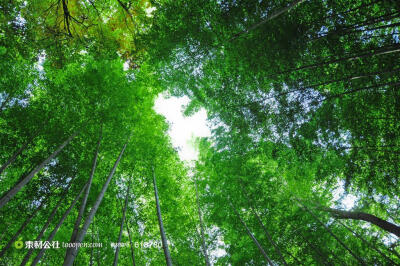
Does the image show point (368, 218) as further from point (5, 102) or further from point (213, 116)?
point (5, 102)

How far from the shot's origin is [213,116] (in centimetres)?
432

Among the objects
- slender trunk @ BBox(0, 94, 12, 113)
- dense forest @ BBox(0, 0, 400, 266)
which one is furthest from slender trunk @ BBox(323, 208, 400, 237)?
slender trunk @ BBox(0, 94, 12, 113)

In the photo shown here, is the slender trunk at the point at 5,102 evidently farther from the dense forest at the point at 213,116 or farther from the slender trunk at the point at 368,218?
the slender trunk at the point at 368,218

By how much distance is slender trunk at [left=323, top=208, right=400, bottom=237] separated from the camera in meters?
3.30

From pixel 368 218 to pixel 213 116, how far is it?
13.8ft

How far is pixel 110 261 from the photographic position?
672 cm

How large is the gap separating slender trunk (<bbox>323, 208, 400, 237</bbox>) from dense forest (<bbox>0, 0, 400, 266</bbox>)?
0.04 meters

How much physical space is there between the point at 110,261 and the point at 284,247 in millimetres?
6369

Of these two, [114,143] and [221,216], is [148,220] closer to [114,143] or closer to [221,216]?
[221,216]

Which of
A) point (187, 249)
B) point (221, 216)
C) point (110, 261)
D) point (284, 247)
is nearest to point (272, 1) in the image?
point (221, 216)

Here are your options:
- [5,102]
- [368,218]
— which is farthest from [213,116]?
[5,102]

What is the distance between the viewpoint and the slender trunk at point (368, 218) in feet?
10.8

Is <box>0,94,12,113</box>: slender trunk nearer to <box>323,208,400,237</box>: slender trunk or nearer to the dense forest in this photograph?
the dense forest

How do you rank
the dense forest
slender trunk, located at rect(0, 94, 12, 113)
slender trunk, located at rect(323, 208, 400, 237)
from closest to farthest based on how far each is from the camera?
the dense forest, slender trunk, located at rect(323, 208, 400, 237), slender trunk, located at rect(0, 94, 12, 113)
